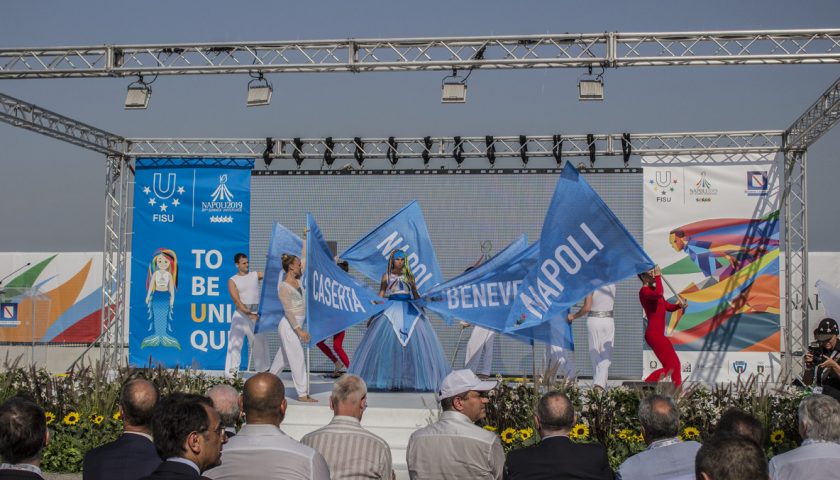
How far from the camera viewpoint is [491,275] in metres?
10.2

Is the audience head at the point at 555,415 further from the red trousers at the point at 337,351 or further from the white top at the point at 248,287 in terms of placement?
the white top at the point at 248,287

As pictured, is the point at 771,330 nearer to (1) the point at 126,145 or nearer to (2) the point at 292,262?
(2) the point at 292,262

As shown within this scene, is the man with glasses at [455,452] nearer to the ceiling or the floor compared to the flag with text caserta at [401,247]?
nearer to the floor

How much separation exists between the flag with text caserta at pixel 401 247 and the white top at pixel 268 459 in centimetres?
736

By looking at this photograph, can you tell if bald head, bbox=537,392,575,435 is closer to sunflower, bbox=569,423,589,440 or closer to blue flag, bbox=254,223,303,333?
sunflower, bbox=569,423,589,440

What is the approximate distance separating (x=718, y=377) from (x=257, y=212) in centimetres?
692

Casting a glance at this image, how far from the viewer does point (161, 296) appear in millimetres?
13297

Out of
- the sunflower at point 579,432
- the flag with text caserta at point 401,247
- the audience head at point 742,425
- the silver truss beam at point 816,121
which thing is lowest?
the sunflower at point 579,432

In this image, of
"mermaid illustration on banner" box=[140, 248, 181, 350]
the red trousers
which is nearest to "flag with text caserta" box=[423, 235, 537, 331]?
the red trousers

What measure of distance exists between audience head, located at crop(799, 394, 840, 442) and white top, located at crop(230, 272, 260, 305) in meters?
8.96

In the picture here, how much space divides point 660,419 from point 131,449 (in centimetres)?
222

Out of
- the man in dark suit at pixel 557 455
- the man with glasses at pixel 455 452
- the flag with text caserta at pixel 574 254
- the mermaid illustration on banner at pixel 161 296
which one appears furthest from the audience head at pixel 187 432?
the mermaid illustration on banner at pixel 161 296

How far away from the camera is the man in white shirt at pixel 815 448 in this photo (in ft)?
12.2

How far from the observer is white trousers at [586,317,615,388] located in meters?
10.4
